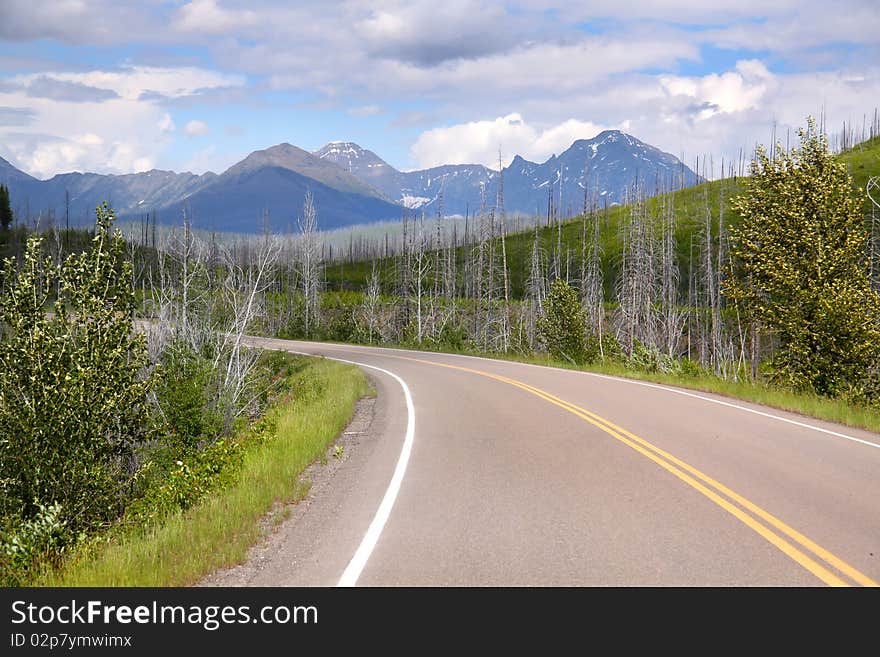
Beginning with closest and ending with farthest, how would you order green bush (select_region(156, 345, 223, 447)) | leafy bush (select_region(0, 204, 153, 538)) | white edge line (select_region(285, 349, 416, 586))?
white edge line (select_region(285, 349, 416, 586))
leafy bush (select_region(0, 204, 153, 538))
green bush (select_region(156, 345, 223, 447))

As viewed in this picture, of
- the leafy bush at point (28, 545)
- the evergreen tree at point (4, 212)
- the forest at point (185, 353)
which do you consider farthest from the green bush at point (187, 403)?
the evergreen tree at point (4, 212)

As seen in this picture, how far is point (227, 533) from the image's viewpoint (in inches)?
252

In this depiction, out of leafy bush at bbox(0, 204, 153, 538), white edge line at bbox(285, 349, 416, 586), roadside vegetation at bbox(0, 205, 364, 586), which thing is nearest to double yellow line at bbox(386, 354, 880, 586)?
white edge line at bbox(285, 349, 416, 586)

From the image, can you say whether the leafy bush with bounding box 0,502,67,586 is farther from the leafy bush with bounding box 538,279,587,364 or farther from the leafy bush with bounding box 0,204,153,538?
the leafy bush with bounding box 538,279,587,364

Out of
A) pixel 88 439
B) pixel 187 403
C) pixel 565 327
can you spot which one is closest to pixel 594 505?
pixel 88 439

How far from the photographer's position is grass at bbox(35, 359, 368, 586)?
Result: 17.6 ft

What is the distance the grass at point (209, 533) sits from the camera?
5352 millimetres

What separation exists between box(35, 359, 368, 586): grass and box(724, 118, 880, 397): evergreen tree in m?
13.4

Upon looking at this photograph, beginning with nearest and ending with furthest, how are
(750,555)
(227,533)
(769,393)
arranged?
(750,555) < (227,533) < (769,393)

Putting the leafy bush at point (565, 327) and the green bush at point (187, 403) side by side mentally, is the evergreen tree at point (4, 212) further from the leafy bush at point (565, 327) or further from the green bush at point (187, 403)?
the green bush at point (187, 403)
